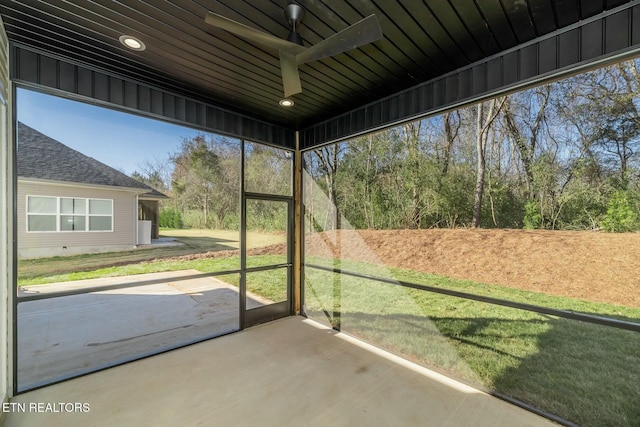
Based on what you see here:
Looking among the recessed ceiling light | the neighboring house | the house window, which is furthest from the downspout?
the recessed ceiling light

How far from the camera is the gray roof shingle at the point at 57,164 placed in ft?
7.55

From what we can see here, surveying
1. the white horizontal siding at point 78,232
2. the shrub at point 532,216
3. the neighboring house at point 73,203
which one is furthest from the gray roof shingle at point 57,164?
the shrub at point 532,216

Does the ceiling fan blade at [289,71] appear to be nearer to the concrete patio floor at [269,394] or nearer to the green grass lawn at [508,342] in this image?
the concrete patio floor at [269,394]

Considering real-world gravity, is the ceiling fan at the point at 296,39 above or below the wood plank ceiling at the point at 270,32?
below

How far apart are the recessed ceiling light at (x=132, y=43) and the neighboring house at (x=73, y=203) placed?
127cm

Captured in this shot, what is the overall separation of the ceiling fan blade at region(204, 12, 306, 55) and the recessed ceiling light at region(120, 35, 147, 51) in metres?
0.93

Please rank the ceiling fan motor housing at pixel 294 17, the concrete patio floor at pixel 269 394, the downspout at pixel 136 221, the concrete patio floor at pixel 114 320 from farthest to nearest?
the downspout at pixel 136 221 < the concrete patio floor at pixel 114 320 < the concrete patio floor at pixel 269 394 < the ceiling fan motor housing at pixel 294 17

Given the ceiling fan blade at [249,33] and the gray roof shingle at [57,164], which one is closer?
the ceiling fan blade at [249,33]

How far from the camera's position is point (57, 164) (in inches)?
99.5

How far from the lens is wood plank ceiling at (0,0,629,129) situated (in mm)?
1672

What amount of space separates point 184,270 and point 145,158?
61.4 inches

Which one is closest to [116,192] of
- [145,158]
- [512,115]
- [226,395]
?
[145,158]

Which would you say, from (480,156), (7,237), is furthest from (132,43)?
(480,156)

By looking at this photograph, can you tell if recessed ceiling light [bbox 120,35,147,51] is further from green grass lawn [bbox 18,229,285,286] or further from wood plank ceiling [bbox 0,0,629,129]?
green grass lawn [bbox 18,229,285,286]
